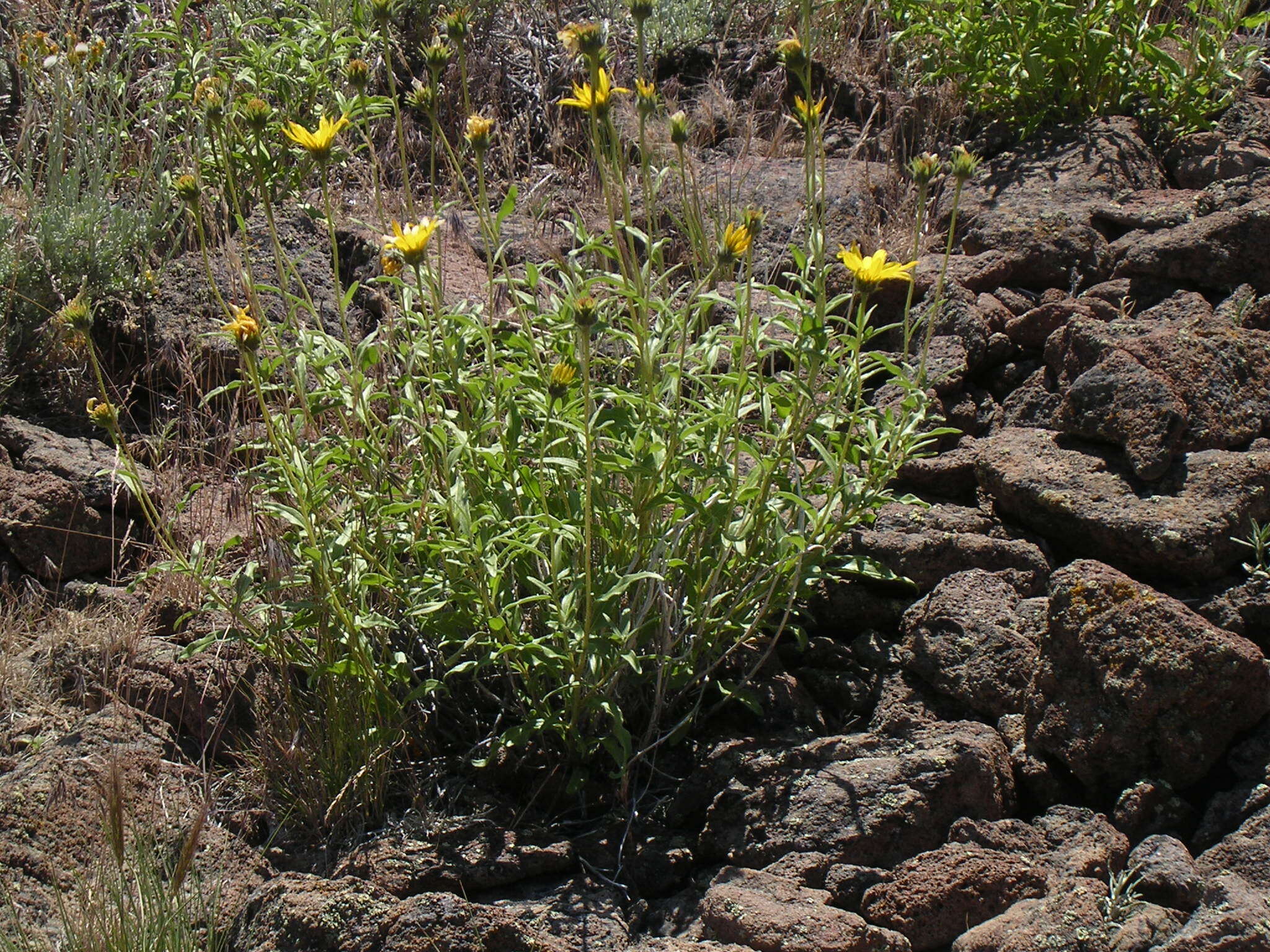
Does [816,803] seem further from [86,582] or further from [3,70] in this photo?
[3,70]

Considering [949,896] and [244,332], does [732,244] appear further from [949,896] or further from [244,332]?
[949,896]

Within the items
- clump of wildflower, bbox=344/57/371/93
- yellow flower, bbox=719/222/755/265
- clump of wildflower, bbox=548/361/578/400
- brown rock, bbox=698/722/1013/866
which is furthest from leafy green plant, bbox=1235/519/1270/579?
clump of wildflower, bbox=344/57/371/93

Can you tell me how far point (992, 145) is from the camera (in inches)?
175

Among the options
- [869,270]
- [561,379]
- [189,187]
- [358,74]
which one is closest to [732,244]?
[869,270]

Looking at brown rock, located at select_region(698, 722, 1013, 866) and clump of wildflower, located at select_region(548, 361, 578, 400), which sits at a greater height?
clump of wildflower, located at select_region(548, 361, 578, 400)

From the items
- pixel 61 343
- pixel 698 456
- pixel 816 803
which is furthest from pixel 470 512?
pixel 61 343

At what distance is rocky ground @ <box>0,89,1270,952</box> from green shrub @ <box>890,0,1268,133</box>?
0.87 m

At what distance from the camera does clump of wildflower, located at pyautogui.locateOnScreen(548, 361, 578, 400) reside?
2100mm

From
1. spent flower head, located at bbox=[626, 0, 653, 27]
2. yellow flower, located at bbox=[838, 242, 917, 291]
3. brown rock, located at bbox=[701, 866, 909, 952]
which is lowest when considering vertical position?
brown rock, located at bbox=[701, 866, 909, 952]

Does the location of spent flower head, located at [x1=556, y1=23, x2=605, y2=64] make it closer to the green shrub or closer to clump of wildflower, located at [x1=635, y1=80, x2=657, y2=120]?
clump of wildflower, located at [x1=635, y1=80, x2=657, y2=120]

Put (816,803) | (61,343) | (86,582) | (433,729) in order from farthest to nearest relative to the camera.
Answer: (61,343) → (86,582) → (433,729) → (816,803)

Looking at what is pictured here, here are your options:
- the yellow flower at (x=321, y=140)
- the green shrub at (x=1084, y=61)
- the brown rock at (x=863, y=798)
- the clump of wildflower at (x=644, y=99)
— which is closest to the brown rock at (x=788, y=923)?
the brown rock at (x=863, y=798)

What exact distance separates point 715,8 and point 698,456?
3736 millimetres

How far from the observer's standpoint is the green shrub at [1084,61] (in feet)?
13.6
